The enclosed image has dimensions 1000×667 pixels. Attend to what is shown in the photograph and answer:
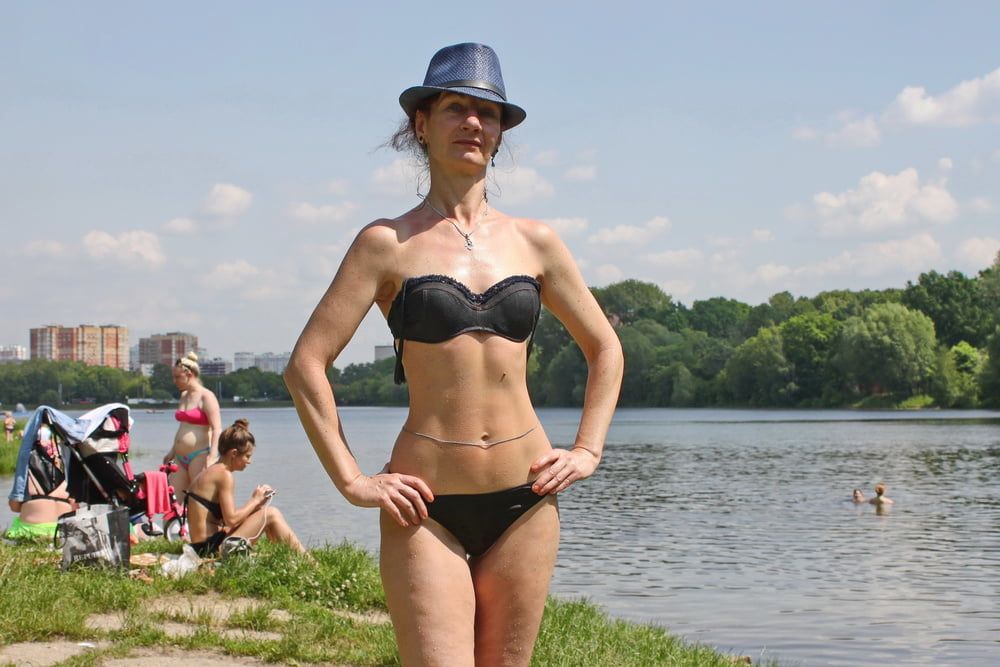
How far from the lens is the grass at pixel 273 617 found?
294 inches

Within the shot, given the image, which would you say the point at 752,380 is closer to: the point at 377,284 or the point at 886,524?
the point at 886,524

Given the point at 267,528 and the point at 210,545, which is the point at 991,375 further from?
the point at 210,545

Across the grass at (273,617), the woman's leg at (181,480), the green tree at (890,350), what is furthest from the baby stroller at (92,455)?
the green tree at (890,350)

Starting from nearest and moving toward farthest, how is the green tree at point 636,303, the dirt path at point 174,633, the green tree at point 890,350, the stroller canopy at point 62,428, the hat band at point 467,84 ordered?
the hat band at point 467,84 → the dirt path at point 174,633 → the stroller canopy at point 62,428 → the green tree at point 890,350 → the green tree at point 636,303

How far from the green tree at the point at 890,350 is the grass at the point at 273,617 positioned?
91.4 metres

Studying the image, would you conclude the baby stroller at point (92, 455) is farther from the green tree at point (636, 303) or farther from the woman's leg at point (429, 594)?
the green tree at point (636, 303)

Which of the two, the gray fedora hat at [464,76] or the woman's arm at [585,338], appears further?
the woman's arm at [585,338]

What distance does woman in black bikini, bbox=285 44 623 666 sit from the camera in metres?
3.79

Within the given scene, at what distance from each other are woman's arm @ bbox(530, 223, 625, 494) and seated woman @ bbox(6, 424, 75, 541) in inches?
388

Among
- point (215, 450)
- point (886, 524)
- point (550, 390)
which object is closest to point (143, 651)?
point (215, 450)

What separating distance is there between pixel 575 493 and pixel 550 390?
88.6 metres

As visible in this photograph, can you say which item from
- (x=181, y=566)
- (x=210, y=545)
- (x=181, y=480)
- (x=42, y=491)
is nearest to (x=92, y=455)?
(x=42, y=491)

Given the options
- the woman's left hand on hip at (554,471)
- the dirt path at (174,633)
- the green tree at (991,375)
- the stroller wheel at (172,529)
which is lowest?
the dirt path at (174,633)

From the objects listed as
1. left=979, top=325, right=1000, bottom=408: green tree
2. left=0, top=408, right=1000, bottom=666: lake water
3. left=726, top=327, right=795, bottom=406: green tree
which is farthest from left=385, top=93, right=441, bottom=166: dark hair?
left=726, top=327, right=795, bottom=406: green tree
